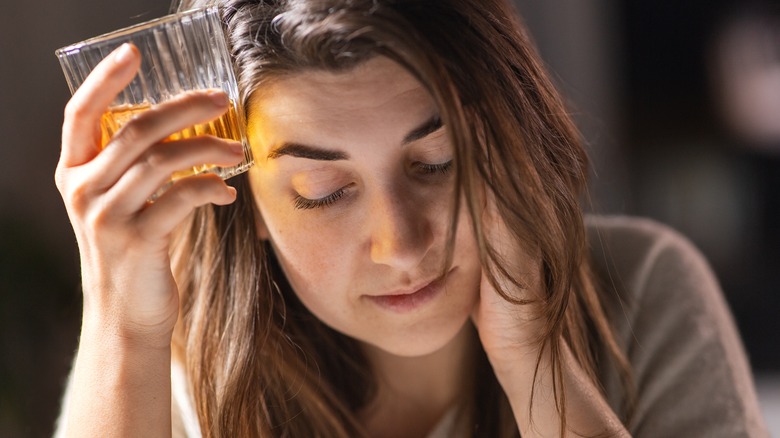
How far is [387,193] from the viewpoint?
882 millimetres

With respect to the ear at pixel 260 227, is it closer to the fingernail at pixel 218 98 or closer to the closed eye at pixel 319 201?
the closed eye at pixel 319 201

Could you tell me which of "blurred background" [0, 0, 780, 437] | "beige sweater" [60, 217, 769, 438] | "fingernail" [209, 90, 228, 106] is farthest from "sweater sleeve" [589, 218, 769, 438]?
"blurred background" [0, 0, 780, 437]

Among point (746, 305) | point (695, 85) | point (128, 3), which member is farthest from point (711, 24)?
point (128, 3)

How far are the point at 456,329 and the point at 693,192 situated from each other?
1.82 metres

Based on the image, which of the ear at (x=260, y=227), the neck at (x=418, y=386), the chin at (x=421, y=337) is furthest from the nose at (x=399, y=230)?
the neck at (x=418, y=386)

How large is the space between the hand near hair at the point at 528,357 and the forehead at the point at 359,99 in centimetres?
15

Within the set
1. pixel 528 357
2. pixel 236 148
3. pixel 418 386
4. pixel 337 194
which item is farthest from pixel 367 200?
pixel 418 386

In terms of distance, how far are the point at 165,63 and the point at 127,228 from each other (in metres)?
0.16

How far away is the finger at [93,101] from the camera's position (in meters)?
0.77

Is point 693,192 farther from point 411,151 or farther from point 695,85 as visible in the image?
point 411,151

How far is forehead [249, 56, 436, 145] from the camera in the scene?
0.86 metres

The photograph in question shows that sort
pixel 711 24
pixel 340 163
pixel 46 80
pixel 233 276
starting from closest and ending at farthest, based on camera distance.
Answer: pixel 340 163 → pixel 233 276 → pixel 46 80 → pixel 711 24

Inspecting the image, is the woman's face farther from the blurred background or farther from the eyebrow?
the blurred background

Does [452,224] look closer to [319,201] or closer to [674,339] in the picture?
[319,201]
